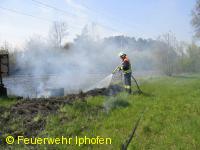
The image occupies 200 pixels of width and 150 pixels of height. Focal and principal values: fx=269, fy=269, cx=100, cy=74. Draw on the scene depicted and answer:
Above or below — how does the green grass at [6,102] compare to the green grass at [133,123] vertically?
above

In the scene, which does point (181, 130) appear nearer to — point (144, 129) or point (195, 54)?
point (144, 129)

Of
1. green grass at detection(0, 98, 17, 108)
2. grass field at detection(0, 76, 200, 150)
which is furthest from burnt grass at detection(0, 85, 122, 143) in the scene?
green grass at detection(0, 98, 17, 108)

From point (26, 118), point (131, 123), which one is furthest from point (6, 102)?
point (131, 123)

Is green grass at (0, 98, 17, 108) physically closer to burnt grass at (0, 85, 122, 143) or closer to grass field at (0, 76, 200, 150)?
burnt grass at (0, 85, 122, 143)

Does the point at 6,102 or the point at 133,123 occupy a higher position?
the point at 6,102

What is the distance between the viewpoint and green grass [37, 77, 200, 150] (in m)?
5.76

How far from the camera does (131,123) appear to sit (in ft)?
23.9

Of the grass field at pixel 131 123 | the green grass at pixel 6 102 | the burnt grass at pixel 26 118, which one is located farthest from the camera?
the green grass at pixel 6 102

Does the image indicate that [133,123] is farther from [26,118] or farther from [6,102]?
[6,102]

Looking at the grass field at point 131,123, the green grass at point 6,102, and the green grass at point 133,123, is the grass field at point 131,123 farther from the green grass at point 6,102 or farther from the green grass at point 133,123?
the green grass at point 6,102

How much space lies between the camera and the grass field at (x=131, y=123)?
18.8ft

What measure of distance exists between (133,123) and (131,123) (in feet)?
0.18

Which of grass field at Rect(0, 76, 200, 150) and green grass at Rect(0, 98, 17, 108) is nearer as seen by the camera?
grass field at Rect(0, 76, 200, 150)

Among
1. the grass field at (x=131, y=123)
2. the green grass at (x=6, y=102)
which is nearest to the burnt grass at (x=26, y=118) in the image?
the grass field at (x=131, y=123)
